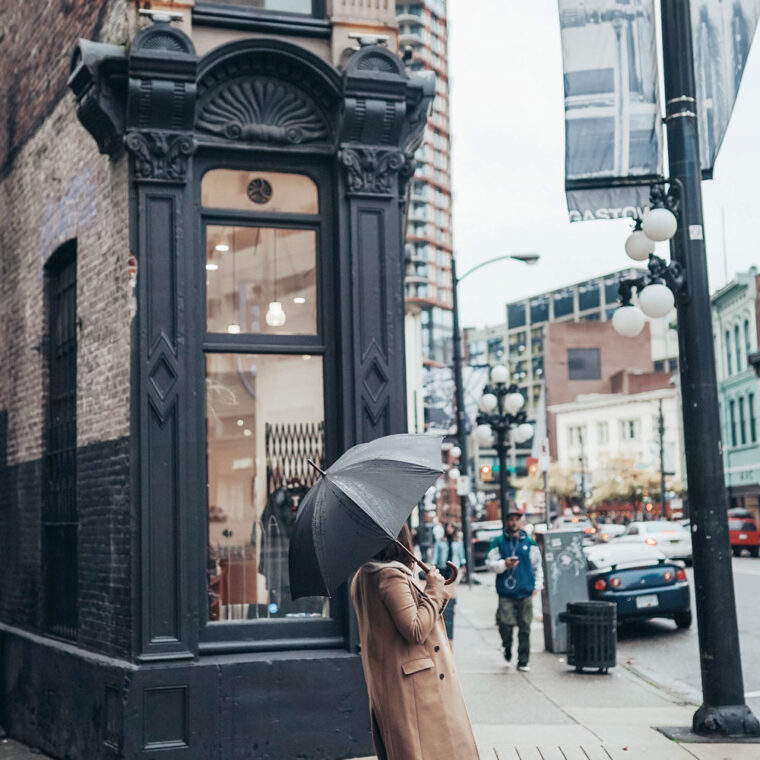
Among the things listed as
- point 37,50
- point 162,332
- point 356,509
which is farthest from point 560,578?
point 356,509

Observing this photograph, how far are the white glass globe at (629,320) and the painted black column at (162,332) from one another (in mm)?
3663

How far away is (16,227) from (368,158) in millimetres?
4973

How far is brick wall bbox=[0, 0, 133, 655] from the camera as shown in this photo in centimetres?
923

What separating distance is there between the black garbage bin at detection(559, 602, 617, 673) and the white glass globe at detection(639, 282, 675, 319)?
5.51m

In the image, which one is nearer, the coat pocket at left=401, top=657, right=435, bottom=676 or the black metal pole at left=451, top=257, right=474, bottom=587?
the coat pocket at left=401, top=657, right=435, bottom=676

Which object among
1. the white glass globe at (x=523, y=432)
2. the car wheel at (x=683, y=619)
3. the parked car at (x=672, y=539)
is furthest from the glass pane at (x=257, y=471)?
the parked car at (x=672, y=539)

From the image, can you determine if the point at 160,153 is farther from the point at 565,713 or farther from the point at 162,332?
the point at 565,713

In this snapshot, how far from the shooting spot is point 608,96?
9.27m

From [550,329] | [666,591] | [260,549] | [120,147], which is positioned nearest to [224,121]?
[120,147]

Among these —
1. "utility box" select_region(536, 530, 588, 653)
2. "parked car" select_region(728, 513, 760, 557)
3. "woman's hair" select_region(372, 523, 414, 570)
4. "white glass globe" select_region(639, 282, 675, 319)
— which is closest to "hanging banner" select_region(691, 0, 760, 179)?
"white glass globe" select_region(639, 282, 675, 319)

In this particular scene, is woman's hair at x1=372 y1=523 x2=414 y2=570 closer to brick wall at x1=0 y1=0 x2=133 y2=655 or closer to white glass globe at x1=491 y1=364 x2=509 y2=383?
brick wall at x1=0 y1=0 x2=133 y2=655

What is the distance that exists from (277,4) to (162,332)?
316 centimetres

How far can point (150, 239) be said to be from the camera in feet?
29.8

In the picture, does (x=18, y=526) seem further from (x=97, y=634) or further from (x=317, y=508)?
(x=317, y=508)
